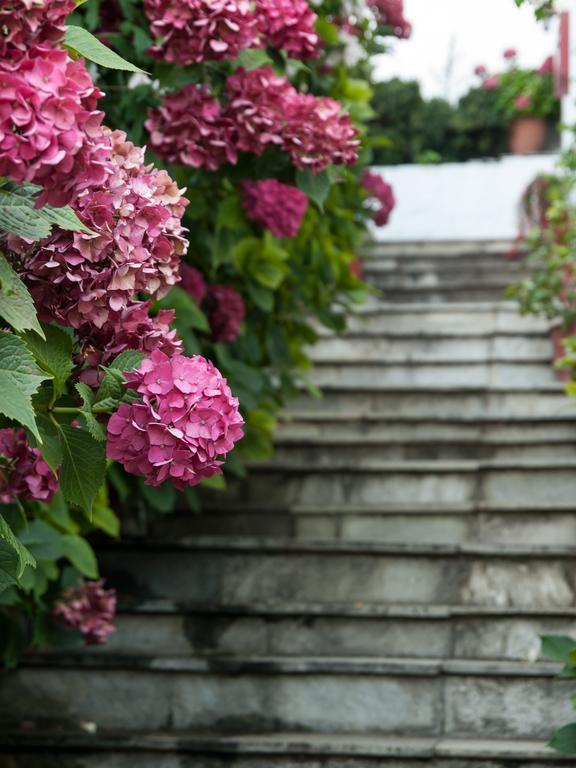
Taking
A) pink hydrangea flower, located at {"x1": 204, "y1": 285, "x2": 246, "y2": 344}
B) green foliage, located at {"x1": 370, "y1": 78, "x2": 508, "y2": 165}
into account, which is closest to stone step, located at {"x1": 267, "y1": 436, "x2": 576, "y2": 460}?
pink hydrangea flower, located at {"x1": 204, "y1": 285, "x2": 246, "y2": 344}

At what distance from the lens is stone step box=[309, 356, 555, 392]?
4.75 meters

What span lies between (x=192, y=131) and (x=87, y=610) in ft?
3.52

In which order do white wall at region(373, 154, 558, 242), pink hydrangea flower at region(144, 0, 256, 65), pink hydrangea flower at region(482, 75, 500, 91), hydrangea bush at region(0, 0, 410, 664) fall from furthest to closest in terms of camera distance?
pink hydrangea flower at region(482, 75, 500, 91), white wall at region(373, 154, 558, 242), pink hydrangea flower at region(144, 0, 256, 65), hydrangea bush at region(0, 0, 410, 664)

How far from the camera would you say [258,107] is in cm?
213

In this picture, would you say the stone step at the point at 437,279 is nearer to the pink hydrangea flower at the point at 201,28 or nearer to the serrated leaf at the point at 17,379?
the pink hydrangea flower at the point at 201,28

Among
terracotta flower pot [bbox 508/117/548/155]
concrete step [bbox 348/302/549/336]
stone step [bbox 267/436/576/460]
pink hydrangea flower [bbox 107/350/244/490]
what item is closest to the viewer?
pink hydrangea flower [bbox 107/350/244/490]

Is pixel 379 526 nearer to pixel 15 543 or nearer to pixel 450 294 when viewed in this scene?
pixel 15 543

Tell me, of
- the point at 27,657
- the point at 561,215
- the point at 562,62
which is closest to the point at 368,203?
the point at 561,215

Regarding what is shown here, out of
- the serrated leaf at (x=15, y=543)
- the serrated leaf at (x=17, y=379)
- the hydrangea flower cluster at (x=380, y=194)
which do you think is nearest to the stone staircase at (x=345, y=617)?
the hydrangea flower cluster at (x=380, y=194)

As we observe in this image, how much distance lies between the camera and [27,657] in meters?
2.96

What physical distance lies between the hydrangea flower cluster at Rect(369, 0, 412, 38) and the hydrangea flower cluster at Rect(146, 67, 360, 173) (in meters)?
1.70

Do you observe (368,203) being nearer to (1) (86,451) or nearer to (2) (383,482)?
(2) (383,482)

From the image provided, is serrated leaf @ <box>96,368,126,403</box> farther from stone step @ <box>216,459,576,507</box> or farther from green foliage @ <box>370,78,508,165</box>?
green foliage @ <box>370,78,508,165</box>

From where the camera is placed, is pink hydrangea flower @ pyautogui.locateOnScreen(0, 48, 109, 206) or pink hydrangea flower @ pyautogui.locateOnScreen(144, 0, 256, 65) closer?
pink hydrangea flower @ pyautogui.locateOnScreen(0, 48, 109, 206)
